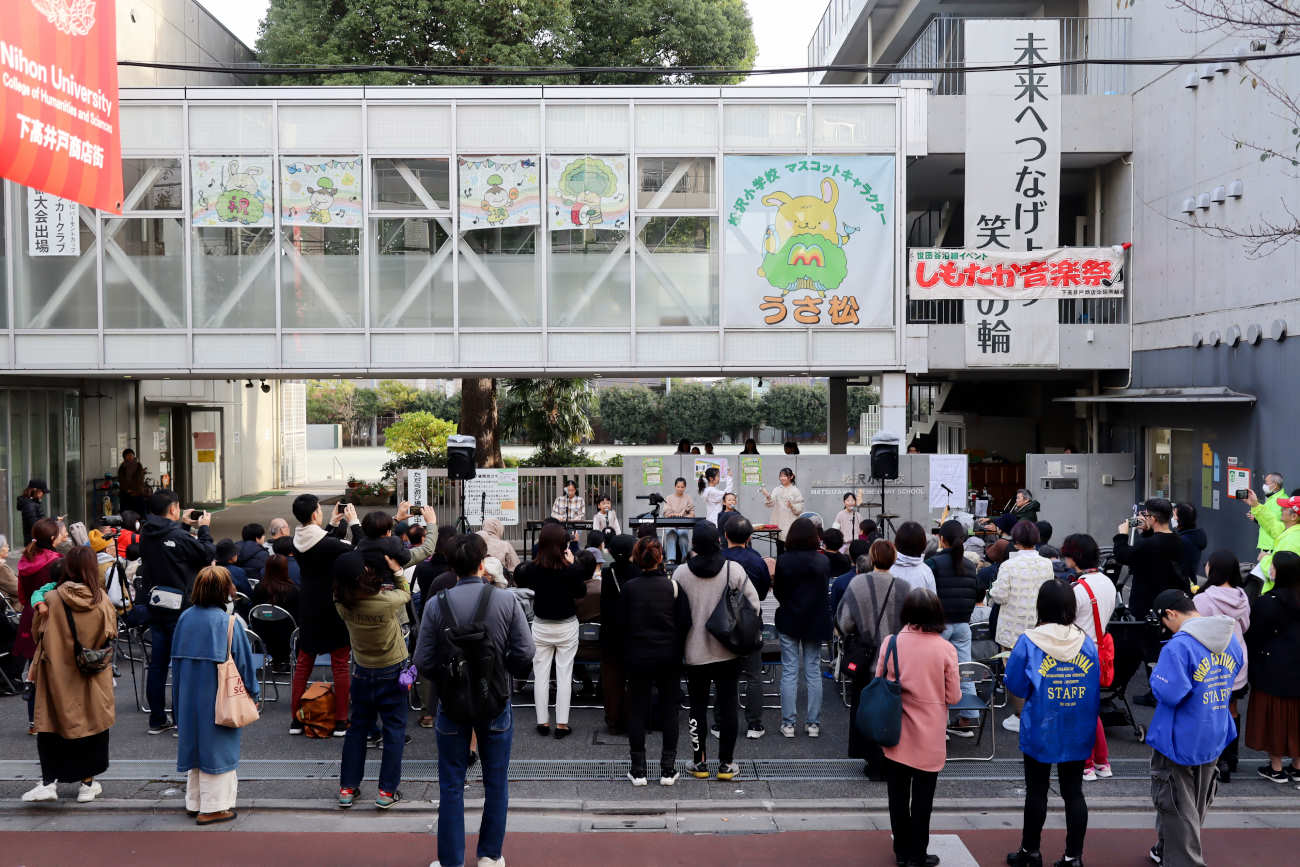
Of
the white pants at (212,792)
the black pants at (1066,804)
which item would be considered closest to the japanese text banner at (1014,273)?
the black pants at (1066,804)

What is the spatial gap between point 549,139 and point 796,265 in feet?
14.3

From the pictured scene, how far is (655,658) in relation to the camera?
6.47 m

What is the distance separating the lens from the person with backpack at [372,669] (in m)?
6.08

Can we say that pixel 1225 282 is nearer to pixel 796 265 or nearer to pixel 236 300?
pixel 796 265

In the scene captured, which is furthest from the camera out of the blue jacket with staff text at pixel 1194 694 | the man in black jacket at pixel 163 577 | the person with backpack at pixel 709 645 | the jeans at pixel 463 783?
the man in black jacket at pixel 163 577

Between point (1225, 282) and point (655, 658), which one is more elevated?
point (1225, 282)

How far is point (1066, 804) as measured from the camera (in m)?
5.32

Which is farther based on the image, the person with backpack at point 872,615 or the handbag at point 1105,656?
the person with backpack at point 872,615

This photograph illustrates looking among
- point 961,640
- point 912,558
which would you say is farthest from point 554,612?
point 961,640

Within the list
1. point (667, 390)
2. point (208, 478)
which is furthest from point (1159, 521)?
point (667, 390)

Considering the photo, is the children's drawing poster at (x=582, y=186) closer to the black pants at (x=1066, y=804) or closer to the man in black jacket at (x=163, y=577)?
the man in black jacket at (x=163, y=577)

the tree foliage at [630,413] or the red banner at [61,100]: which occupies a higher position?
the red banner at [61,100]

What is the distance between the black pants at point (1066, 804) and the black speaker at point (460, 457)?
876 centimetres

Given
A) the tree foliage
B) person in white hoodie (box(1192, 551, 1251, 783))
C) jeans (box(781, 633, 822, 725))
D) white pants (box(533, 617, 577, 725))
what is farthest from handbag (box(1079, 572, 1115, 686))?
the tree foliage
